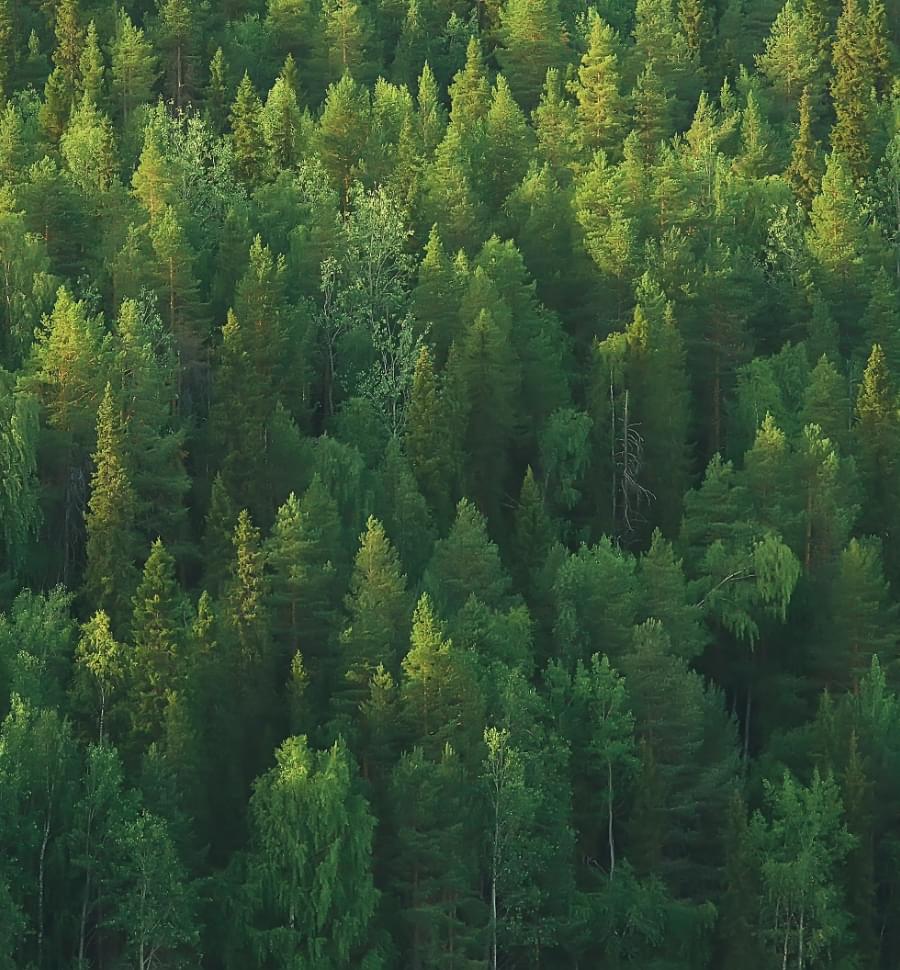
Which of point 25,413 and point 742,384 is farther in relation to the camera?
point 742,384

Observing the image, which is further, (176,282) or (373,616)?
(176,282)

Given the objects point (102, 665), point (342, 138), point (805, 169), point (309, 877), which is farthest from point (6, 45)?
point (309, 877)

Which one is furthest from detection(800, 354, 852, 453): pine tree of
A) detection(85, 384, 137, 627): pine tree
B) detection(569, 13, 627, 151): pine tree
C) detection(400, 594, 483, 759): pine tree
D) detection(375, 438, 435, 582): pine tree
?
detection(569, 13, 627, 151): pine tree

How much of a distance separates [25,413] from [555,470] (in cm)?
1992

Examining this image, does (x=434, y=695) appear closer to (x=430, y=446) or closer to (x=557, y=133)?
(x=430, y=446)

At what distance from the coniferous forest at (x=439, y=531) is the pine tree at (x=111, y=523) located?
0.14m

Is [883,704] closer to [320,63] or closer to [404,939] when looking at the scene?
Answer: [404,939]

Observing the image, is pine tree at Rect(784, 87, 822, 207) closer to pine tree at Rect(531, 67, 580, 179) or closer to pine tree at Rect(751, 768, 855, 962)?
pine tree at Rect(531, 67, 580, 179)

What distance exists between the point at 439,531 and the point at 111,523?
38.7 ft

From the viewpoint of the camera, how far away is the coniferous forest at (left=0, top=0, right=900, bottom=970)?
248ft

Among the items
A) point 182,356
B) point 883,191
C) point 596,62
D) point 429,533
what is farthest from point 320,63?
point 429,533

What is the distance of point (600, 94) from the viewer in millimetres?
123375

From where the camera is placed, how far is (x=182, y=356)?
310ft

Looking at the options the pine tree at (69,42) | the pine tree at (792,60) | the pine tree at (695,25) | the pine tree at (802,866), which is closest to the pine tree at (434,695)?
the pine tree at (802,866)
